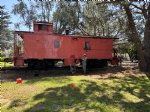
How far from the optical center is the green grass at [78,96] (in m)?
10.6

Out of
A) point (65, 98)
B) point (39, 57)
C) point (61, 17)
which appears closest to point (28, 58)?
point (39, 57)

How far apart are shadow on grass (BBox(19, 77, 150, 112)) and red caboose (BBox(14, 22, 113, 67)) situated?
9.39 meters

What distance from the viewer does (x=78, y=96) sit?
12250 millimetres

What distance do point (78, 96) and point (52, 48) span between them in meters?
12.5

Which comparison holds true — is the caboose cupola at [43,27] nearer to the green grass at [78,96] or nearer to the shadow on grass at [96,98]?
the green grass at [78,96]

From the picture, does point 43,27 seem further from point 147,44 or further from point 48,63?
point 147,44

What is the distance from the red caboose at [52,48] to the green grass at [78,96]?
8.43 m

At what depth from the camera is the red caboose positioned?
23.6 metres

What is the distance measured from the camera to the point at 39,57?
78.3ft

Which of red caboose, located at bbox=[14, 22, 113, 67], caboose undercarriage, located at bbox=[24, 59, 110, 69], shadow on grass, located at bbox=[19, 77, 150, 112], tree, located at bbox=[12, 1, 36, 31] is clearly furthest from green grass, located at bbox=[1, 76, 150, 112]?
tree, located at bbox=[12, 1, 36, 31]

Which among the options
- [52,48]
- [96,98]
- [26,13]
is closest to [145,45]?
[52,48]

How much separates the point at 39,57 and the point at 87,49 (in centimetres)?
425

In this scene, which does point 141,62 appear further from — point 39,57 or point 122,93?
point 122,93

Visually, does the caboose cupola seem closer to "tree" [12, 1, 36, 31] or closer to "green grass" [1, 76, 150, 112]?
"green grass" [1, 76, 150, 112]
